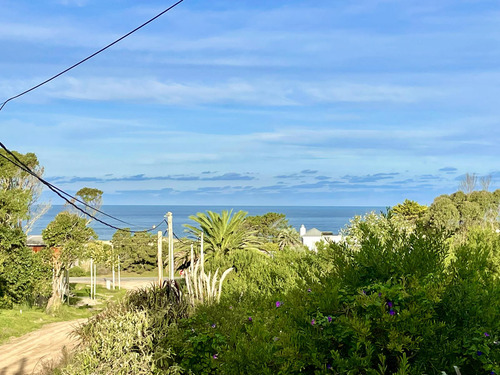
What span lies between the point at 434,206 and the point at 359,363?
217 feet

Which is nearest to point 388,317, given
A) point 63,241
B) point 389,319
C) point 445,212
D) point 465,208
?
point 389,319

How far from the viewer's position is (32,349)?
1714 centimetres

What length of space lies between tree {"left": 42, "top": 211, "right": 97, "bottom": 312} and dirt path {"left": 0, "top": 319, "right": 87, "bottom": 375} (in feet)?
24.2

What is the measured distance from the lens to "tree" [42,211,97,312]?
29.2 meters

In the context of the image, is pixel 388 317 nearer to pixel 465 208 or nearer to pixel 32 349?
pixel 32 349

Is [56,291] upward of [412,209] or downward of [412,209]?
downward

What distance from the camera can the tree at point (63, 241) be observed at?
95.9ft

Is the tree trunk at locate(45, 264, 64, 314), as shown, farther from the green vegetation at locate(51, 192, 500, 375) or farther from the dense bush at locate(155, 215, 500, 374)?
the dense bush at locate(155, 215, 500, 374)

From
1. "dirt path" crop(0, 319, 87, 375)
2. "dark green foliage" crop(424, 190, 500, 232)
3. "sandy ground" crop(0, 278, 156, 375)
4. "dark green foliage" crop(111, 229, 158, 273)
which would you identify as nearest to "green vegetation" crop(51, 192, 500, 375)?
"sandy ground" crop(0, 278, 156, 375)

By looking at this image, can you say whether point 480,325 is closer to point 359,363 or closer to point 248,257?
point 359,363

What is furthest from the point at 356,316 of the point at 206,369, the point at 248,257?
the point at 248,257

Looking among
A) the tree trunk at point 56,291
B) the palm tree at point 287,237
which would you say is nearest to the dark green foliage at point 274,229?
the palm tree at point 287,237

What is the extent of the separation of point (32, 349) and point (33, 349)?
54 millimetres

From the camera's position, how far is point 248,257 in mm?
19828
